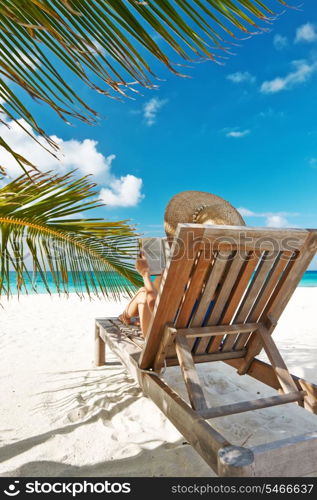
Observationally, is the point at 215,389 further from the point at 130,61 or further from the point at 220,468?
the point at 130,61

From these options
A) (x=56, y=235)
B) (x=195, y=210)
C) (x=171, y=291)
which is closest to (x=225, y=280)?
(x=171, y=291)

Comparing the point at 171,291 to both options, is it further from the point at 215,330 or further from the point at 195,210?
the point at 195,210

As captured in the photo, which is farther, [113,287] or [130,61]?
[113,287]

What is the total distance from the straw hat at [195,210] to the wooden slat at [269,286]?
756mm

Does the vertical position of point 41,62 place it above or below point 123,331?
above

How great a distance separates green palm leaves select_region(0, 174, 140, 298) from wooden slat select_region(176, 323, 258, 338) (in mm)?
631

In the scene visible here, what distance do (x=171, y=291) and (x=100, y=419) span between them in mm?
1111

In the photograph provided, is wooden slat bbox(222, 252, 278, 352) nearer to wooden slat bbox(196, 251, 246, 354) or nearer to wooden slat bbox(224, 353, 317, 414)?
wooden slat bbox(196, 251, 246, 354)

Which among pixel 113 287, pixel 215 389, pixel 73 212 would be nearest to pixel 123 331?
pixel 113 287

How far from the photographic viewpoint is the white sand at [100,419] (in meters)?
1.67

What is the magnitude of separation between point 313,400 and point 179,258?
0.94 metres

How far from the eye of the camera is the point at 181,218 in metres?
2.81

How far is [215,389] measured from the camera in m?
2.60

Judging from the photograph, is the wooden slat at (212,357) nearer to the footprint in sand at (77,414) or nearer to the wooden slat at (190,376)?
the wooden slat at (190,376)
